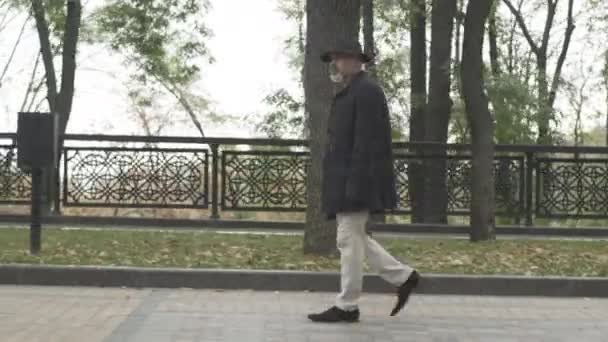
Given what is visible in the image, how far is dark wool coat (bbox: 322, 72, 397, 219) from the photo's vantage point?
762 centimetres

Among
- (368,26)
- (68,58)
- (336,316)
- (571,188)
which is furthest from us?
(368,26)

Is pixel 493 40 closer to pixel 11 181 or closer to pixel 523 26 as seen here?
pixel 523 26

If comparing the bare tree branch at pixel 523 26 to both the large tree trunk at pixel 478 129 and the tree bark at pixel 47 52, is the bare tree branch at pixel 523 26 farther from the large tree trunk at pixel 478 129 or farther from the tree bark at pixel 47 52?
the large tree trunk at pixel 478 129

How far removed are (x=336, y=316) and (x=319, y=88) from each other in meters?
3.98

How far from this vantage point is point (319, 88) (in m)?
11.2

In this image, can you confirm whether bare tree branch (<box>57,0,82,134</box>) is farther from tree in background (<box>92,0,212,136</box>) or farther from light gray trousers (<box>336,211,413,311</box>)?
light gray trousers (<box>336,211,413,311</box>)

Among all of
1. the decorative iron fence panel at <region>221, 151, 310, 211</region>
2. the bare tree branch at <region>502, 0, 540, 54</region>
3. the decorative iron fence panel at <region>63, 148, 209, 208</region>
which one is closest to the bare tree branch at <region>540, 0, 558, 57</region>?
the bare tree branch at <region>502, 0, 540, 54</region>

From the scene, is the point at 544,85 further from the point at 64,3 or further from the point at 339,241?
the point at 339,241

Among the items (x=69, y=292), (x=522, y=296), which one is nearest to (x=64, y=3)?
(x=69, y=292)

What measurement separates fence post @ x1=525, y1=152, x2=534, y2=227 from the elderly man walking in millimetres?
8549

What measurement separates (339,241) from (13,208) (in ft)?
31.5

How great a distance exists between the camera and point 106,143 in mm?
15898

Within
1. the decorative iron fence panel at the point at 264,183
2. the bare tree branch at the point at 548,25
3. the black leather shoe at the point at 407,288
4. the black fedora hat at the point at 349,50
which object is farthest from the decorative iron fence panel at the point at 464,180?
the bare tree branch at the point at 548,25

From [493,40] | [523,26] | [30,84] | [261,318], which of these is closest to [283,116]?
[493,40]
